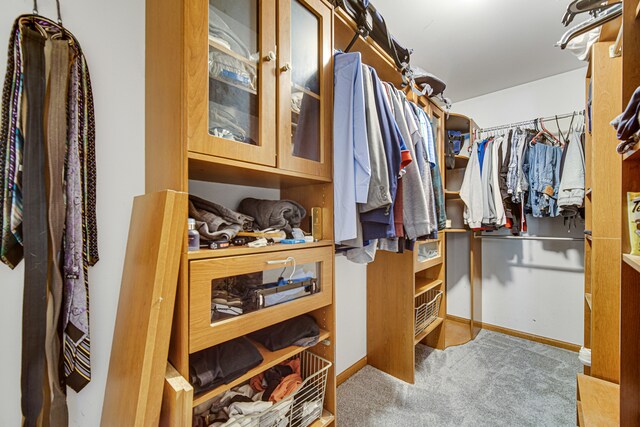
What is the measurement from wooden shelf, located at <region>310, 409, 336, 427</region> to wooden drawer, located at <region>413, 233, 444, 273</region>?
1.07 meters

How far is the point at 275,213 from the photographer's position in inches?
45.2

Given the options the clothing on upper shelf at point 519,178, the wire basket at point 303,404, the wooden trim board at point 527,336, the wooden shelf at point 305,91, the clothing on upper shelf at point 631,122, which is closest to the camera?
the clothing on upper shelf at point 631,122

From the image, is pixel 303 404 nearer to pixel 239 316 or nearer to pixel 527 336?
pixel 239 316

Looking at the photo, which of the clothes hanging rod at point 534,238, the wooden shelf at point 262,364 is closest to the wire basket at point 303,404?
the wooden shelf at point 262,364

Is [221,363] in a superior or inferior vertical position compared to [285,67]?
inferior

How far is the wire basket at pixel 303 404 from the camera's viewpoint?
1.00 metres

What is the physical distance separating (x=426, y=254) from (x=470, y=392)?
96cm

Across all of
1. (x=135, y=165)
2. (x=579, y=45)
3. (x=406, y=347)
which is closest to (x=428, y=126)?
(x=579, y=45)

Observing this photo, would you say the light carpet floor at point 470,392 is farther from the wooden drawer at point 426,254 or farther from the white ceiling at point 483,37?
the white ceiling at point 483,37

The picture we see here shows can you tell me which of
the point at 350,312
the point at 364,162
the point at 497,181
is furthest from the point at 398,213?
the point at 497,181

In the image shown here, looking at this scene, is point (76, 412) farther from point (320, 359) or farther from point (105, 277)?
point (320, 359)

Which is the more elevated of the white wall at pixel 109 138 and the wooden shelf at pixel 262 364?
the white wall at pixel 109 138

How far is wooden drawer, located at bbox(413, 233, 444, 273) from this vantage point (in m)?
1.97

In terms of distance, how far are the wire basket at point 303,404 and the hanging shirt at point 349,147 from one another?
0.58 m
